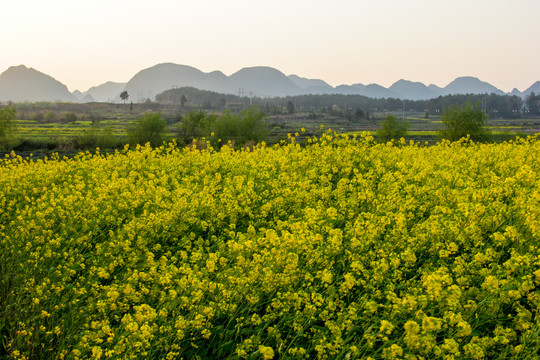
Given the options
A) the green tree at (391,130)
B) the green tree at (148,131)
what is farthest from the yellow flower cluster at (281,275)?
the green tree at (391,130)

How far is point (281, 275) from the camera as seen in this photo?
4645 mm

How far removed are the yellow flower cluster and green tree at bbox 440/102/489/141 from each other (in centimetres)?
4595

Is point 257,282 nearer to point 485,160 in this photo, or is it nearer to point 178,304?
point 178,304

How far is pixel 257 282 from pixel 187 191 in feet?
12.8

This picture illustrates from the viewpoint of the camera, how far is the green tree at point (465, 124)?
51000 mm

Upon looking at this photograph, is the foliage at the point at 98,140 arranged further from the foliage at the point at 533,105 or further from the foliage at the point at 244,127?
the foliage at the point at 533,105

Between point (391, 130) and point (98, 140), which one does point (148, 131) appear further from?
point (391, 130)

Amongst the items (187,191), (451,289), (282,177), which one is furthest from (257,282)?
(282,177)

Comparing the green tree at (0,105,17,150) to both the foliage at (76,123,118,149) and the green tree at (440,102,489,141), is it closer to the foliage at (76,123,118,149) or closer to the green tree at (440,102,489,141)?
the foliage at (76,123,118,149)

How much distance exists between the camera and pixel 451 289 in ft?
13.1

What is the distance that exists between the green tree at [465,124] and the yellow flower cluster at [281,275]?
151ft

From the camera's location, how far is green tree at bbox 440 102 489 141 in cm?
5100

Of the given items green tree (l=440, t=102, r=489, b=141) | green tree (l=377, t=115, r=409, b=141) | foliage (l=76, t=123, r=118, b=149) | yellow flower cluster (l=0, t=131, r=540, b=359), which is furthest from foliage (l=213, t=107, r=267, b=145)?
yellow flower cluster (l=0, t=131, r=540, b=359)

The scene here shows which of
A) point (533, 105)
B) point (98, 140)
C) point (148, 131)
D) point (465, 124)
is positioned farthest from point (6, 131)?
point (533, 105)
